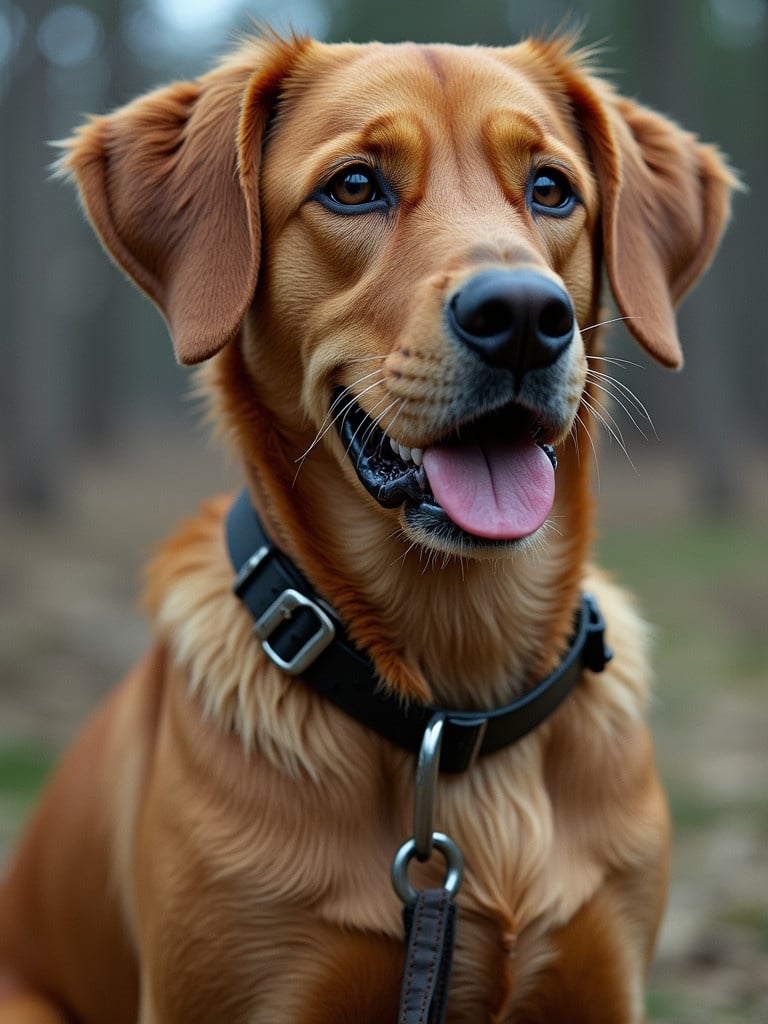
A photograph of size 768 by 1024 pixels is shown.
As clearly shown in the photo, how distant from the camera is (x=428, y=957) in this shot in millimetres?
2260

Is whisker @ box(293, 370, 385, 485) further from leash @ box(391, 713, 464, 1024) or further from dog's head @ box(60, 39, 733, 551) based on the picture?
leash @ box(391, 713, 464, 1024)

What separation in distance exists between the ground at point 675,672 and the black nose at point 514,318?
2.37 metres

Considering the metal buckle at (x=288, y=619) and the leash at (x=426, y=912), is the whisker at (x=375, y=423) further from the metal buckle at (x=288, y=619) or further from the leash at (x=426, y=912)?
the leash at (x=426, y=912)

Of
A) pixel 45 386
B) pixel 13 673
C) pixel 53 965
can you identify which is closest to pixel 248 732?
pixel 53 965

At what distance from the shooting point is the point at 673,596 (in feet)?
32.4

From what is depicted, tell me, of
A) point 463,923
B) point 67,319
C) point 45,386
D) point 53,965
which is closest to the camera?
point 463,923

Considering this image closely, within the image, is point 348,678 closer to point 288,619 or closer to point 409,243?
point 288,619

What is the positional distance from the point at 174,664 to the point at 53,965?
104 cm

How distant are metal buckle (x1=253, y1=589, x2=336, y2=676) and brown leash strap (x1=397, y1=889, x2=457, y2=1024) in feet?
1.78

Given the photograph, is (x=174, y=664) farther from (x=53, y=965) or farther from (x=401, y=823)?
(x=53, y=965)

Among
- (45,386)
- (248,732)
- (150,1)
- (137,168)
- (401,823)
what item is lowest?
(45,386)

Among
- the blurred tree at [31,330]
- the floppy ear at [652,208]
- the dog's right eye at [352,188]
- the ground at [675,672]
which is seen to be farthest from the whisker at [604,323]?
the blurred tree at [31,330]

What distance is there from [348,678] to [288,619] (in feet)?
0.61

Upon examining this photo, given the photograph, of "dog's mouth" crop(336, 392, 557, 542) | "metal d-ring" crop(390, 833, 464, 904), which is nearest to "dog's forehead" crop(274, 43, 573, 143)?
"dog's mouth" crop(336, 392, 557, 542)
